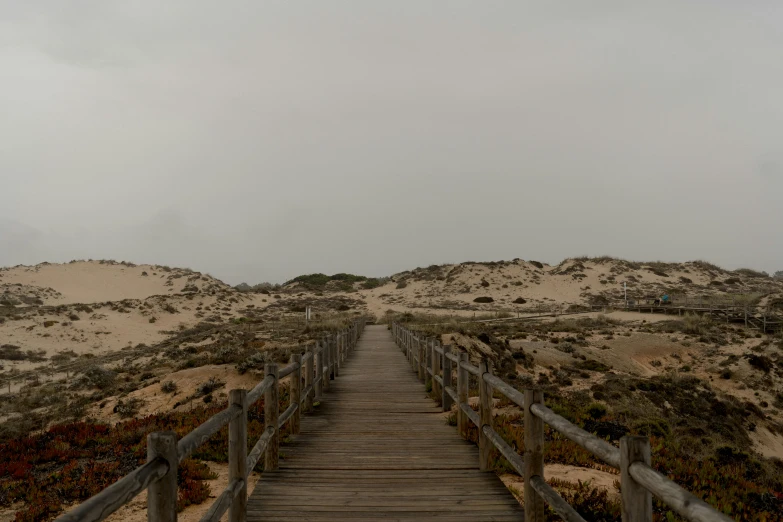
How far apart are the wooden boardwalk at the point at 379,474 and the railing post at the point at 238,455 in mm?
373

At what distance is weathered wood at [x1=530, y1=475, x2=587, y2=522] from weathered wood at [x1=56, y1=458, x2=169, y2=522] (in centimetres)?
269

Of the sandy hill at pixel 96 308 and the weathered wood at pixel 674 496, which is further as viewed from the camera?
the sandy hill at pixel 96 308

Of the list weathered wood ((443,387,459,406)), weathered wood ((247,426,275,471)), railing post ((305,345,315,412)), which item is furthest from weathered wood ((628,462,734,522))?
railing post ((305,345,315,412))

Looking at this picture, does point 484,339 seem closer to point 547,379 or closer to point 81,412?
point 547,379

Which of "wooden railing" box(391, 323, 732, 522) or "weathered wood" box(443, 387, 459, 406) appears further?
"weathered wood" box(443, 387, 459, 406)

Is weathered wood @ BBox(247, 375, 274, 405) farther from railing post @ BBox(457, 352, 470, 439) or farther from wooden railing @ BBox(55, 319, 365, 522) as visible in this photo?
railing post @ BBox(457, 352, 470, 439)

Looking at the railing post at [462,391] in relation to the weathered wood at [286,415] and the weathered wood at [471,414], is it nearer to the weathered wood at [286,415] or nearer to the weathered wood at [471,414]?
the weathered wood at [471,414]

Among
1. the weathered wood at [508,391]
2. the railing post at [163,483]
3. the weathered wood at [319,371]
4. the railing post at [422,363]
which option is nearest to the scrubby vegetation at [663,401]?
the weathered wood at [508,391]

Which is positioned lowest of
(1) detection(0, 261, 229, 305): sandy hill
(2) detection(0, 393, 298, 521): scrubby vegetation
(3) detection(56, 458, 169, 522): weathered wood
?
(2) detection(0, 393, 298, 521): scrubby vegetation

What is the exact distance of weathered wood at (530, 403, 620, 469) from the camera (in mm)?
2951

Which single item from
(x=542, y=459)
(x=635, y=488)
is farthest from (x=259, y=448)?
(x=635, y=488)

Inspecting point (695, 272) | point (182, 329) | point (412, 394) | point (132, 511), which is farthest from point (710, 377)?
point (695, 272)

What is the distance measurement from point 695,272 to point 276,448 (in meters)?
82.9

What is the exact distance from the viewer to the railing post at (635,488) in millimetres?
2660
